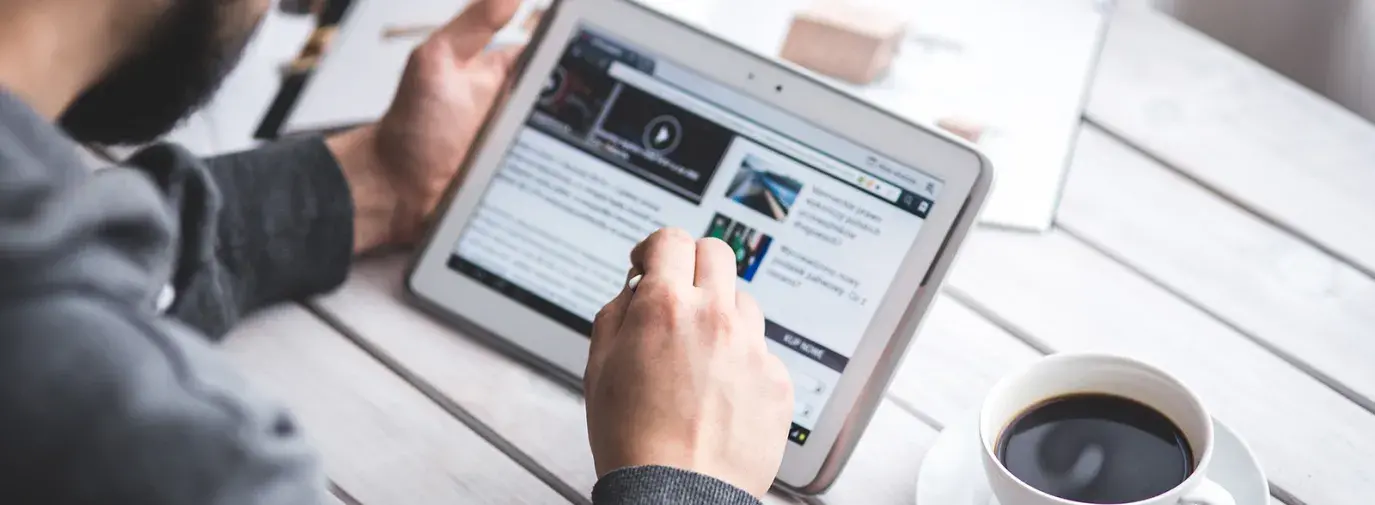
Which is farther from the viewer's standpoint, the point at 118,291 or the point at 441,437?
the point at 441,437

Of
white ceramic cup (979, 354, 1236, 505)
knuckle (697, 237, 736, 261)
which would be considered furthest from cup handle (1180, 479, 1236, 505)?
knuckle (697, 237, 736, 261)

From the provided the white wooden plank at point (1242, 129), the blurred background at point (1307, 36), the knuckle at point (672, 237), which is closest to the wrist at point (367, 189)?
the knuckle at point (672, 237)

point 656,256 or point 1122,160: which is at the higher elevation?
point 1122,160

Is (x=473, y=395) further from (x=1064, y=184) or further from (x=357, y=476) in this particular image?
(x=1064, y=184)

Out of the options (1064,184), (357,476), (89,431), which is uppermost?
(1064,184)

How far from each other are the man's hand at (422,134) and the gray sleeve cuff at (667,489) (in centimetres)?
29

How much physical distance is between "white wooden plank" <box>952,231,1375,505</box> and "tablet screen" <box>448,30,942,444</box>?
0.38 feet

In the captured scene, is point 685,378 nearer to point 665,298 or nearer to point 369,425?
point 665,298

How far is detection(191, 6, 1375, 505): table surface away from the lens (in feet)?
1.89

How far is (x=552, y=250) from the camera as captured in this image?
2.05ft

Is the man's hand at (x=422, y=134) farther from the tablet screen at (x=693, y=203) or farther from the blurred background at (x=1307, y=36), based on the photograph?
the blurred background at (x=1307, y=36)

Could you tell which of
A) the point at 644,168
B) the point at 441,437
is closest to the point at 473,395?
the point at 441,437

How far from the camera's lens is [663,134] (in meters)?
0.61

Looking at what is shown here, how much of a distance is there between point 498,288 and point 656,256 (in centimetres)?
15
